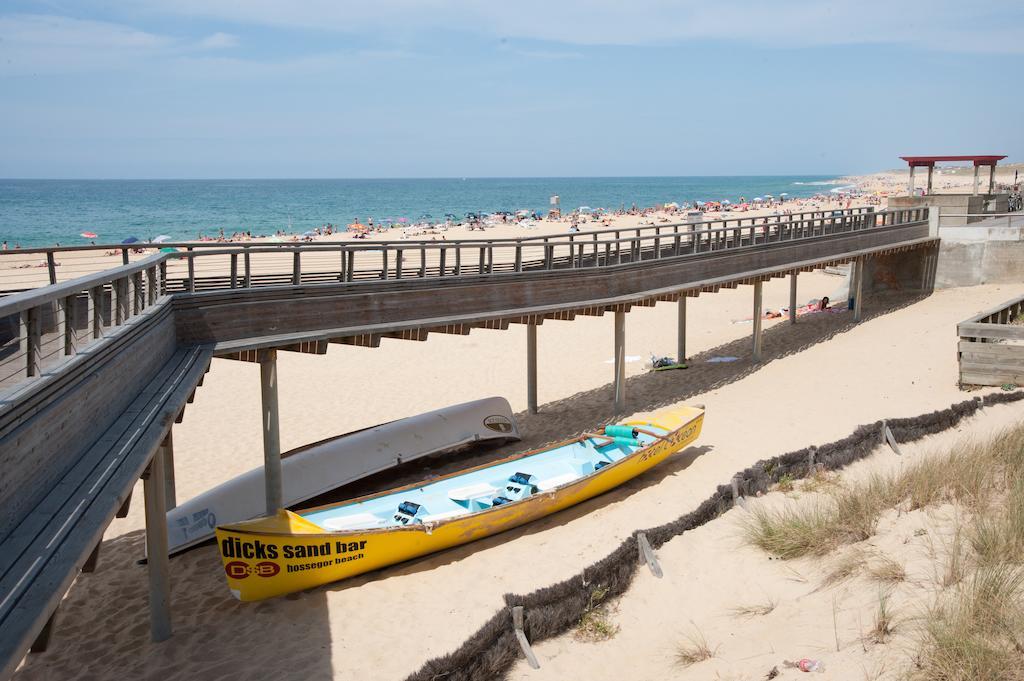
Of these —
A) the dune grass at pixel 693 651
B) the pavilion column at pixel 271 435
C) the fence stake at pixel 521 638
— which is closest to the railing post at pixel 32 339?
the fence stake at pixel 521 638

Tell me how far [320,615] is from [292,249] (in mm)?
4852

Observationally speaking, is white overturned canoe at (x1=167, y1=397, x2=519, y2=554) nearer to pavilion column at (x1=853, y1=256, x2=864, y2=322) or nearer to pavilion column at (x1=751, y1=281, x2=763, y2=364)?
pavilion column at (x1=751, y1=281, x2=763, y2=364)

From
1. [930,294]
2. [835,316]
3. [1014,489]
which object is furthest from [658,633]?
[930,294]

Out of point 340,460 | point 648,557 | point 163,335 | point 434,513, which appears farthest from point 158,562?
point 648,557

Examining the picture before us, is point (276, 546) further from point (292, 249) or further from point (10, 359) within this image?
point (10, 359)

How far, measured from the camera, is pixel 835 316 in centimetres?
2934

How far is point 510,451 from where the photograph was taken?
665 inches

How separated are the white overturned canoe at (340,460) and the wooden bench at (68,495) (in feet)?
14.1

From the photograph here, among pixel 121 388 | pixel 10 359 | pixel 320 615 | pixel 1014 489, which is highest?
pixel 10 359

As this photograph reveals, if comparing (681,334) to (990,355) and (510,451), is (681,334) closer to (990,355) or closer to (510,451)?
(990,355)

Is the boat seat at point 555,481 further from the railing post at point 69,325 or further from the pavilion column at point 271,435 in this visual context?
the railing post at point 69,325

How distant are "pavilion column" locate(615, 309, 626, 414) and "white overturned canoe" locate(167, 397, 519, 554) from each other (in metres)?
2.77

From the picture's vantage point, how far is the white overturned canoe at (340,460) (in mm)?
12586

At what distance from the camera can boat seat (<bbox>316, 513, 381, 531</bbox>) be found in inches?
464
